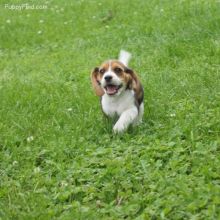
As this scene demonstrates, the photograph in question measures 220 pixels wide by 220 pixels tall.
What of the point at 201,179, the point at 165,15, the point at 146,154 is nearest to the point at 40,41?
the point at 165,15

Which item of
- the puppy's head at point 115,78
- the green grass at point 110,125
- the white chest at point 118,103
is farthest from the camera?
the white chest at point 118,103

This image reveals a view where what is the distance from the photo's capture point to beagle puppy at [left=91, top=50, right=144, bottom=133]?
17.0 feet

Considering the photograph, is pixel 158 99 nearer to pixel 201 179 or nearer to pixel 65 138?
pixel 65 138

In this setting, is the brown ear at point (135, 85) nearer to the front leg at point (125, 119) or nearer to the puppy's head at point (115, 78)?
the puppy's head at point (115, 78)

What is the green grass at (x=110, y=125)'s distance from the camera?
13.3ft

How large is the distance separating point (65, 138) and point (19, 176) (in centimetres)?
77

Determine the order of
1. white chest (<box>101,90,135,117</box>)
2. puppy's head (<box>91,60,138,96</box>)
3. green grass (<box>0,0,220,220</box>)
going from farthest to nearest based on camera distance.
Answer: white chest (<box>101,90,135,117</box>) → puppy's head (<box>91,60,138,96</box>) → green grass (<box>0,0,220,220</box>)

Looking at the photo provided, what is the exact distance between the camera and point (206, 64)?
7152mm

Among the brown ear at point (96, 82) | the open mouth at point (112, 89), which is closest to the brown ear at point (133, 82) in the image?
the open mouth at point (112, 89)

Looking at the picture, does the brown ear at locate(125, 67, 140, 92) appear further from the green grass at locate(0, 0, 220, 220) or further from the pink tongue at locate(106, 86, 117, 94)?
the green grass at locate(0, 0, 220, 220)

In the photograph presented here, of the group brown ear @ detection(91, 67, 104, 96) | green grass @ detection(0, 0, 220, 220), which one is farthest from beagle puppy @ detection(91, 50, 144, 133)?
green grass @ detection(0, 0, 220, 220)

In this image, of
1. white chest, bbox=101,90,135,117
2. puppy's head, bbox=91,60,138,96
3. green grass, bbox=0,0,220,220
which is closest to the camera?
green grass, bbox=0,0,220,220

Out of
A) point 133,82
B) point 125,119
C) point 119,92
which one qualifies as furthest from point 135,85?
point 125,119

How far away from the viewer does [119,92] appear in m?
5.24
